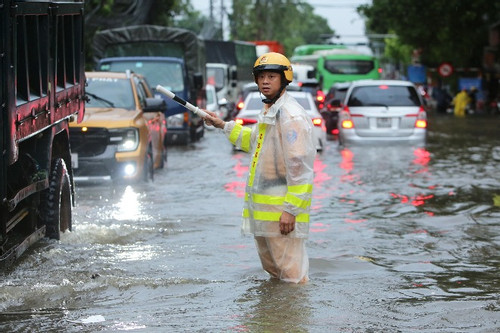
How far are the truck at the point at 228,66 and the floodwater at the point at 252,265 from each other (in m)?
21.9

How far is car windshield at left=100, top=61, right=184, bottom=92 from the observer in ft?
76.9

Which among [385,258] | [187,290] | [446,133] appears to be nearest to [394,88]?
[446,133]

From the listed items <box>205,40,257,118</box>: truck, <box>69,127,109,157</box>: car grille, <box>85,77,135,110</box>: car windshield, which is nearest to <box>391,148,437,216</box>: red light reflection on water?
<box>69,127,109,157</box>: car grille

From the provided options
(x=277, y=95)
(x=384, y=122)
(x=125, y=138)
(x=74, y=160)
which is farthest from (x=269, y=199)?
(x=384, y=122)

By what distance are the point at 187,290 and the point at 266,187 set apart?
104 cm

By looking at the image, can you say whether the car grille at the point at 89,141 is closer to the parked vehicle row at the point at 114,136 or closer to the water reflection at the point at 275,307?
the parked vehicle row at the point at 114,136

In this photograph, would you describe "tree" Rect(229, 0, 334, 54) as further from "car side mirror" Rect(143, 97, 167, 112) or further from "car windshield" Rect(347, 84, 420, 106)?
"car side mirror" Rect(143, 97, 167, 112)

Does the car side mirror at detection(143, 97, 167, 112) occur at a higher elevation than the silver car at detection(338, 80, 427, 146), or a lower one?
higher

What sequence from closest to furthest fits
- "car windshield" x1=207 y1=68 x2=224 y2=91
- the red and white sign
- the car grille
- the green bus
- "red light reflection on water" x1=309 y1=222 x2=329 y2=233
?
"red light reflection on water" x1=309 y1=222 x2=329 y2=233
the car grille
"car windshield" x1=207 y1=68 x2=224 y2=91
the green bus
the red and white sign

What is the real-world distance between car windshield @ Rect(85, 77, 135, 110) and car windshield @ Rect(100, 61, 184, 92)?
20.8 feet

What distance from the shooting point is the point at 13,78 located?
7.29 meters

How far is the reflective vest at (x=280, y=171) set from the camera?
7508mm

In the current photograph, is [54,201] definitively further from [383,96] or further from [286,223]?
[383,96]

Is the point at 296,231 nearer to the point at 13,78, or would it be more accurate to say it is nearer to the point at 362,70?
the point at 13,78
